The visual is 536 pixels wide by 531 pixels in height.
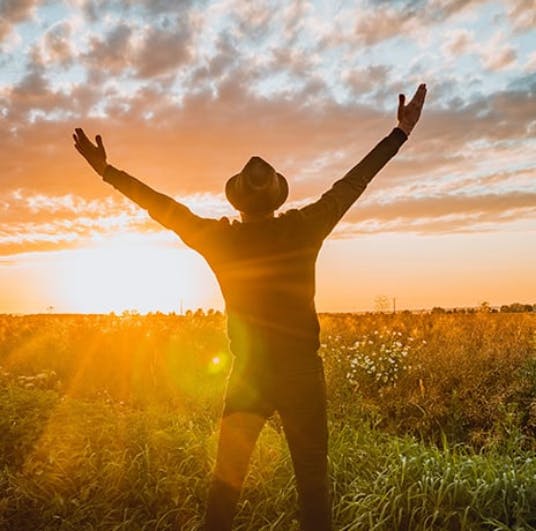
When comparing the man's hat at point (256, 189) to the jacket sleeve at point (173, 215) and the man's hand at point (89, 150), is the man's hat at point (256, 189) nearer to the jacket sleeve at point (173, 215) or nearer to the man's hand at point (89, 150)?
the jacket sleeve at point (173, 215)

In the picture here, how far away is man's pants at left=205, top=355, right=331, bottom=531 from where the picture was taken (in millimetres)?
2830

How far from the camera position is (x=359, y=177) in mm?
3082

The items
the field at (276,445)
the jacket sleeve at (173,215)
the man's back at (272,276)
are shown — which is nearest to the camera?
the man's back at (272,276)

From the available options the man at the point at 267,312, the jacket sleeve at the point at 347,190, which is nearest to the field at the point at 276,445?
the man at the point at 267,312

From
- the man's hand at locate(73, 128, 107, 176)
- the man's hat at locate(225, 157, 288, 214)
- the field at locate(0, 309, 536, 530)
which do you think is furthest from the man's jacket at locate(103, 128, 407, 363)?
the field at locate(0, 309, 536, 530)

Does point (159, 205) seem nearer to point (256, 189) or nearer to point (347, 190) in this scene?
point (256, 189)

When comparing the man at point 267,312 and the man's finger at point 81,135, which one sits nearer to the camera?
the man at point 267,312

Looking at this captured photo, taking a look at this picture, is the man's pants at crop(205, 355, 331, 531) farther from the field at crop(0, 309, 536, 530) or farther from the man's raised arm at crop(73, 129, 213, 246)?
the field at crop(0, 309, 536, 530)

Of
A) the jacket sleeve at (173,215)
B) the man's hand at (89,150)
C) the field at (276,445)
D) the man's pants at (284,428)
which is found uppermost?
the man's hand at (89,150)

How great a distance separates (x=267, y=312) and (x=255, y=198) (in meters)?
0.52

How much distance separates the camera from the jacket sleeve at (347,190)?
287 centimetres

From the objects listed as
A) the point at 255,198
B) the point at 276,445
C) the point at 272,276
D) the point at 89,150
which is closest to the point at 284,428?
the point at 272,276

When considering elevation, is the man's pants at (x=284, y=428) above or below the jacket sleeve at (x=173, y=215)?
below

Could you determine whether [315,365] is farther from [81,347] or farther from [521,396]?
[81,347]
